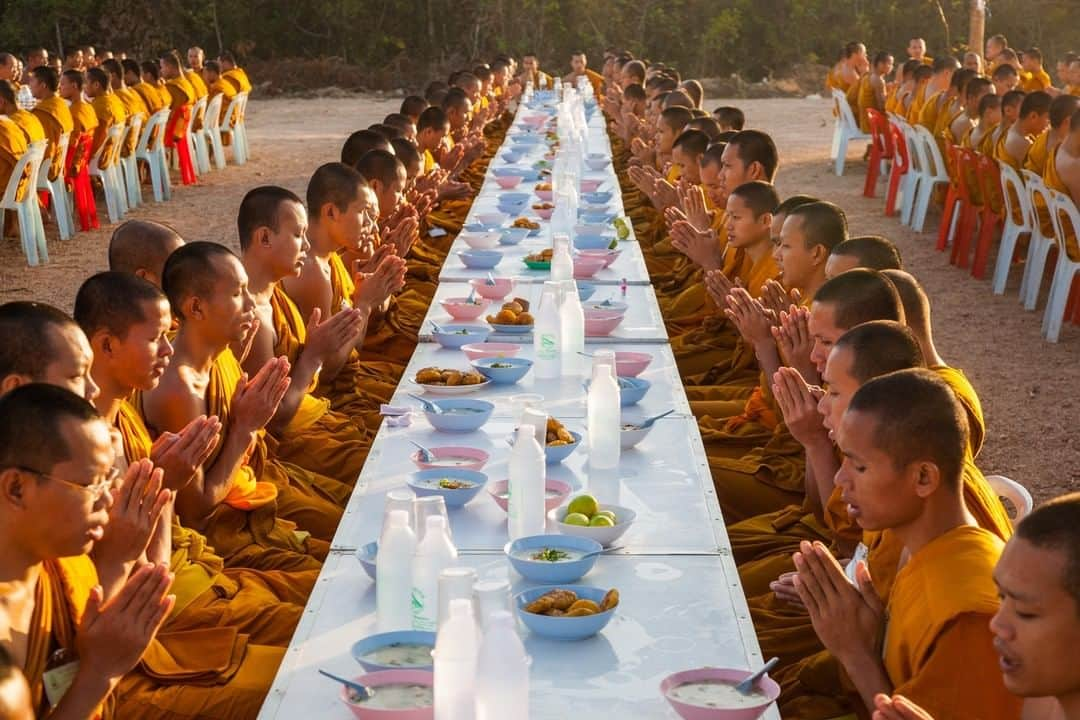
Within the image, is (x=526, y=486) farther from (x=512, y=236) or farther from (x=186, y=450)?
(x=512, y=236)

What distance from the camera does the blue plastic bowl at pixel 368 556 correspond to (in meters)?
3.25

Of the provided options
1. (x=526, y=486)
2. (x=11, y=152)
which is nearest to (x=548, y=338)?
(x=526, y=486)

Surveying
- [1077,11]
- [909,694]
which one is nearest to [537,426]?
[909,694]

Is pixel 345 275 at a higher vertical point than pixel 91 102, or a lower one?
higher

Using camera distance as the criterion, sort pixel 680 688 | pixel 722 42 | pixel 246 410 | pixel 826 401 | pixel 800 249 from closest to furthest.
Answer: pixel 680 688, pixel 826 401, pixel 246 410, pixel 800 249, pixel 722 42

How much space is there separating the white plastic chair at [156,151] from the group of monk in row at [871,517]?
10.2 meters

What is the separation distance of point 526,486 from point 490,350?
1.87m

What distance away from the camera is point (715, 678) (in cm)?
279

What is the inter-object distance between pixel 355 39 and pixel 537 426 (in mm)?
29948

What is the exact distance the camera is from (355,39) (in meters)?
32.2

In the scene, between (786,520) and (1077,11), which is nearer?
(786,520)

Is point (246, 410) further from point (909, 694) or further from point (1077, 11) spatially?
point (1077, 11)

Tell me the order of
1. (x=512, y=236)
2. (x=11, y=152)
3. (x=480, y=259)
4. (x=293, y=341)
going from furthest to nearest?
(x=11, y=152) → (x=512, y=236) → (x=480, y=259) → (x=293, y=341)

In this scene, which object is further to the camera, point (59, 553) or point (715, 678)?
point (59, 553)
